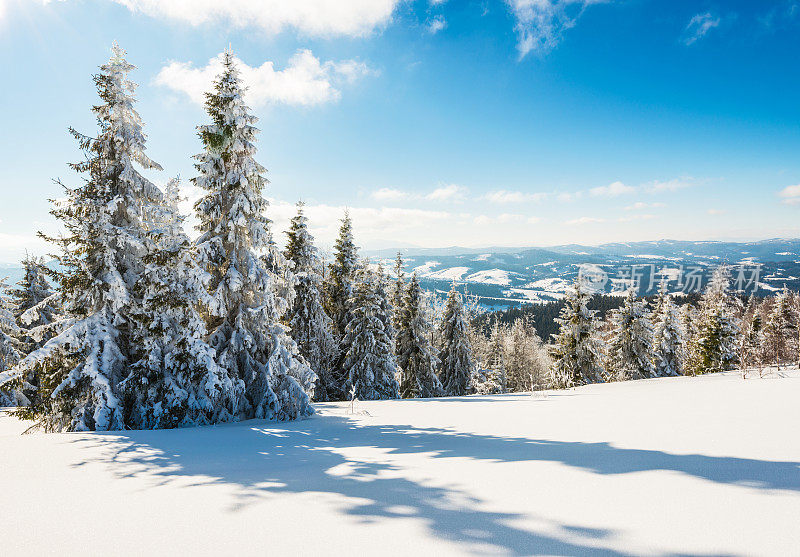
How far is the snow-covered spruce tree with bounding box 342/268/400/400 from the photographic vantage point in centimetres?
2097

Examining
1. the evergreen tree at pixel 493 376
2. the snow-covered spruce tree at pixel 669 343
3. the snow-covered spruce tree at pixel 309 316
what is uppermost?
the snow-covered spruce tree at pixel 309 316

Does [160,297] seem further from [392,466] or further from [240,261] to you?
[392,466]

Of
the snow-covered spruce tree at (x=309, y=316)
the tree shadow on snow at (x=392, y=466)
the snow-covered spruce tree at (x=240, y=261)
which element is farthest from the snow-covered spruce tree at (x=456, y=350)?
the tree shadow on snow at (x=392, y=466)

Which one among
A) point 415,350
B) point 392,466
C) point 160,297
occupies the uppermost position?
point 160,297

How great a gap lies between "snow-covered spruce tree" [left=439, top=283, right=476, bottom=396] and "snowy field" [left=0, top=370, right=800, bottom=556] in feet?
65.8

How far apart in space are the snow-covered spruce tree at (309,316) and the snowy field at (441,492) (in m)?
13.6

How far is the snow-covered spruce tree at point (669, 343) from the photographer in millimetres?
29891

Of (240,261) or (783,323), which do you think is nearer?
(240,261)

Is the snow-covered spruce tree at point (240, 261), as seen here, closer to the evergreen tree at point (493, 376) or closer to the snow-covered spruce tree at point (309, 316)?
the snow-covered spruce tree at point (309, 316)

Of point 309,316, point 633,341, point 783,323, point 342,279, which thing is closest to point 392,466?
point 309,316

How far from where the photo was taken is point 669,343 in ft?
100.0

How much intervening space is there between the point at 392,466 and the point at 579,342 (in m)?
25.5

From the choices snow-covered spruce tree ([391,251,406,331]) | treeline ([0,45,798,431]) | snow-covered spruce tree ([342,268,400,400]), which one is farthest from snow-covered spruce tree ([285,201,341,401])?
treeline ([0,45,798,431])

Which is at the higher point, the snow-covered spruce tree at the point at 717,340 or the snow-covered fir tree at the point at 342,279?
the snow-covered fir tree at the point at 342,279
